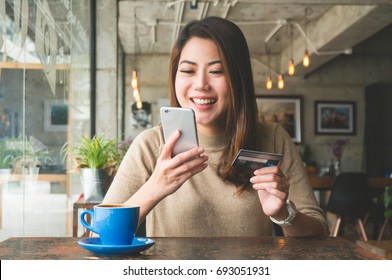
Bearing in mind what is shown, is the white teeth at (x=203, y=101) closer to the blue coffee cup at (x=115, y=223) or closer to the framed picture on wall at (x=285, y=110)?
the blue coffee cup at (x=115, y=223)

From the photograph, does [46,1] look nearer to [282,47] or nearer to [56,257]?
[56,257]

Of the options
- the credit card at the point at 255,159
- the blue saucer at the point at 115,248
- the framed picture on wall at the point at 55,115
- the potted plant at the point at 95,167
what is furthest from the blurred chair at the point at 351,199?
the blue saucer at the point at 115,248

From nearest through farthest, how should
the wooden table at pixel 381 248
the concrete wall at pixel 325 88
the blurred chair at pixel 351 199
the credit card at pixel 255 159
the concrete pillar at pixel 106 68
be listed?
the credit card at pixel 255 159 < the wooden table at pixel 381 248 < the concrete pillar at pixel 106 68 < the blurred chair at pixel 351 199 < the concrete wall at pixel 325 88

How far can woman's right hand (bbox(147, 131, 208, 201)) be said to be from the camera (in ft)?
4.11

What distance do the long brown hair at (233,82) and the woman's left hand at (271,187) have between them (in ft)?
0.62

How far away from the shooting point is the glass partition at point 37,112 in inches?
80.8

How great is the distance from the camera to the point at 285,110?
34.2 feet

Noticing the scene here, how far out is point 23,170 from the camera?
233cm

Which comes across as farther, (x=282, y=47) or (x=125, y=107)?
(x=125, y=107)

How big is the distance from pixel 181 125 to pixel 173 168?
4.7 inches

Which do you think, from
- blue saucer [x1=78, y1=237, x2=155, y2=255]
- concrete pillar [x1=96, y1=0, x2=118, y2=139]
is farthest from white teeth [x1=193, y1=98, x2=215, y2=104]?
concrete pillar [x1=96, y1=0, x2=118, y2=139]

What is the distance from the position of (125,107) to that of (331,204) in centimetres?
570

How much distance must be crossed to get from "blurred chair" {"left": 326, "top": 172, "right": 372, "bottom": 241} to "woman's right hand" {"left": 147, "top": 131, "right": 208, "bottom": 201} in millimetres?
4787

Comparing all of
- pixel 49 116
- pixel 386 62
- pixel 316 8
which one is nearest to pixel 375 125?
pixel 386 62
